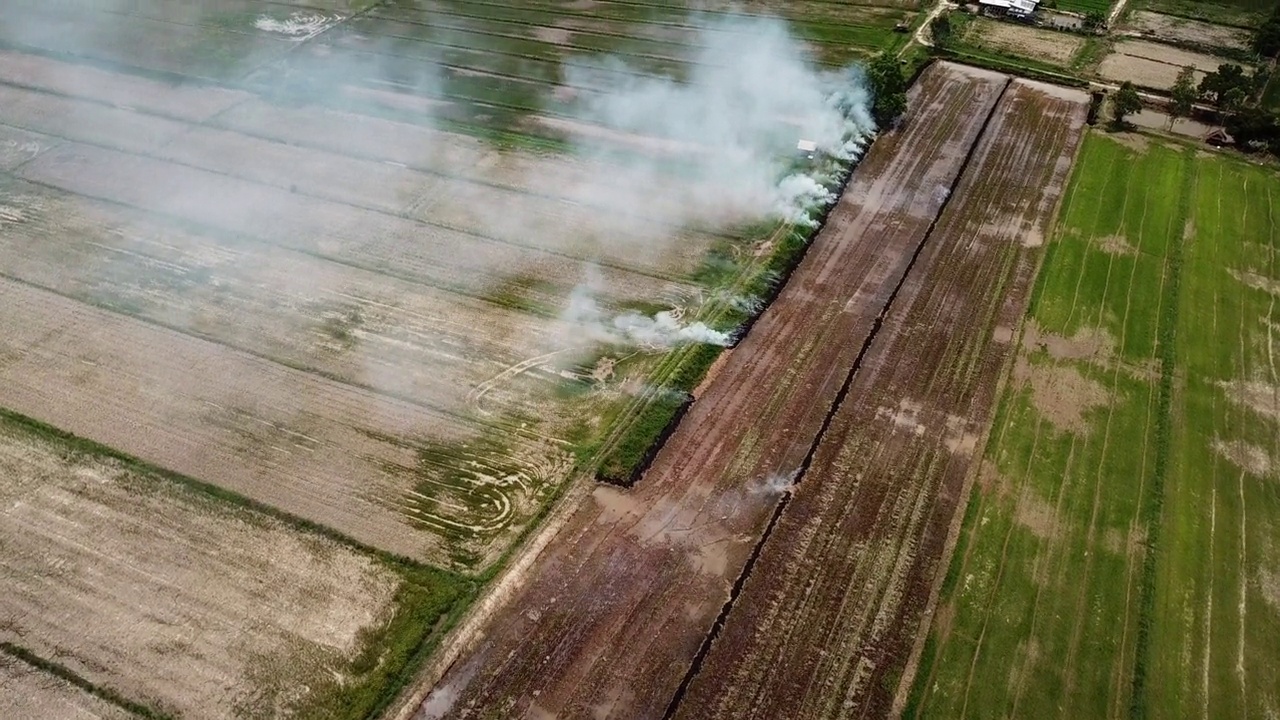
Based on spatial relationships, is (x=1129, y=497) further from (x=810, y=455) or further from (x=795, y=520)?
(x=795, y=520)

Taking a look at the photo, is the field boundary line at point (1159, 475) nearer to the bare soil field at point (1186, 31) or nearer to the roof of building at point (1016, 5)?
the bare soil field at point (1186, 31)

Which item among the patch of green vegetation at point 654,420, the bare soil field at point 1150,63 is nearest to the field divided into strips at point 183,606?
the patch of green vegetation at point 654,420

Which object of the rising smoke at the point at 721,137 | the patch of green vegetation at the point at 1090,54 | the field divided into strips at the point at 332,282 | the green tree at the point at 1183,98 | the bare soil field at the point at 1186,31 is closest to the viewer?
the field divided into strips at the point at 332,282

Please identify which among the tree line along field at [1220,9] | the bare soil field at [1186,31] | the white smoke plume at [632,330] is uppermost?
the tree line along field at [1220,9]

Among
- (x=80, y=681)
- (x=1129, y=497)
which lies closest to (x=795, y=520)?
(x=1129, y=497)

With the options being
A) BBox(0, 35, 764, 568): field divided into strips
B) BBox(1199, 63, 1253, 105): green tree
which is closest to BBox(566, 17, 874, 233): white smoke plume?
BBox(0, 35, 764, 568): field divided into strips

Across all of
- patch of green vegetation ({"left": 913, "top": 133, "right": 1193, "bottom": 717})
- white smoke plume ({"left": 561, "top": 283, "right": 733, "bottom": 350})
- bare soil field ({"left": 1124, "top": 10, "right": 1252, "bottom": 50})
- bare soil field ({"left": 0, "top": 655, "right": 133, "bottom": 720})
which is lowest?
bare soil field ({"left": 0, "top": 655, "right": 133, "bottom": 720})

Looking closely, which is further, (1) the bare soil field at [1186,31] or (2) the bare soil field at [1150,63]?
(1) the bare soil field at [1186,31]

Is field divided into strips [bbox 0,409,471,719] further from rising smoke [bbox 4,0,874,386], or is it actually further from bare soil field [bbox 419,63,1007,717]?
rising smoke [bbox 4,0,874,386]
